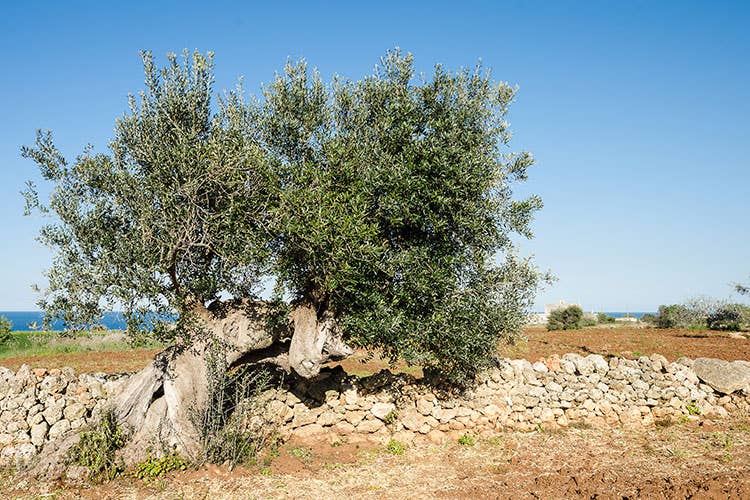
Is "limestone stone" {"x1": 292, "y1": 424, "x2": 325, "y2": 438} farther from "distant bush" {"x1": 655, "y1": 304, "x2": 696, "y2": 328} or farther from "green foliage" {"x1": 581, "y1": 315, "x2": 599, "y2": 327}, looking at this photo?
"green foliage" {"x1": 581, "y1": 315, "x2": 599, "y2": 327}

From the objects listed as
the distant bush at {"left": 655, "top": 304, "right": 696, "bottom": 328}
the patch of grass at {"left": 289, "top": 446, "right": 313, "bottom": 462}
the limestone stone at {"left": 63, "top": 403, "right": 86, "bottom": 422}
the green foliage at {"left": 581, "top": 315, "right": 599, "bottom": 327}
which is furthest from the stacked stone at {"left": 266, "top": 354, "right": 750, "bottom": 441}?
the green foliage at {"left": 581, "top": 315, "right": 599, "bottom": 327}

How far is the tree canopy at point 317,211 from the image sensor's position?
35.9ft

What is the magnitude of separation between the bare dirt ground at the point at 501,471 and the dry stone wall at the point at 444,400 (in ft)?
2.12

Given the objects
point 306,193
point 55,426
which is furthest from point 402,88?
point 55,426

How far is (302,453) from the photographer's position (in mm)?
13164

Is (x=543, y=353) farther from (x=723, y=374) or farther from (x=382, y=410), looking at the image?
(x=382, y=410)

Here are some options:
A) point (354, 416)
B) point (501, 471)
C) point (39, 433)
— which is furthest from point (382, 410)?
point (39, 433)

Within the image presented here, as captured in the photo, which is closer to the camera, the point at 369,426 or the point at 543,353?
the point at 369,426

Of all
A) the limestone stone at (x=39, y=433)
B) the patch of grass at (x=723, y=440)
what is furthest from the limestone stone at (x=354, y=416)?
the patch of grass at (x=723, y=440)

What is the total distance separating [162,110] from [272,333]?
5.86m

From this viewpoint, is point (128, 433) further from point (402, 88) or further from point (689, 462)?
point (689, 462)

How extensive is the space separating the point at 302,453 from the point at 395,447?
7.96ft

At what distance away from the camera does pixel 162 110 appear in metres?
11.7

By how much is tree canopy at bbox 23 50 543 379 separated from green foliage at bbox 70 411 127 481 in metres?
2.46
